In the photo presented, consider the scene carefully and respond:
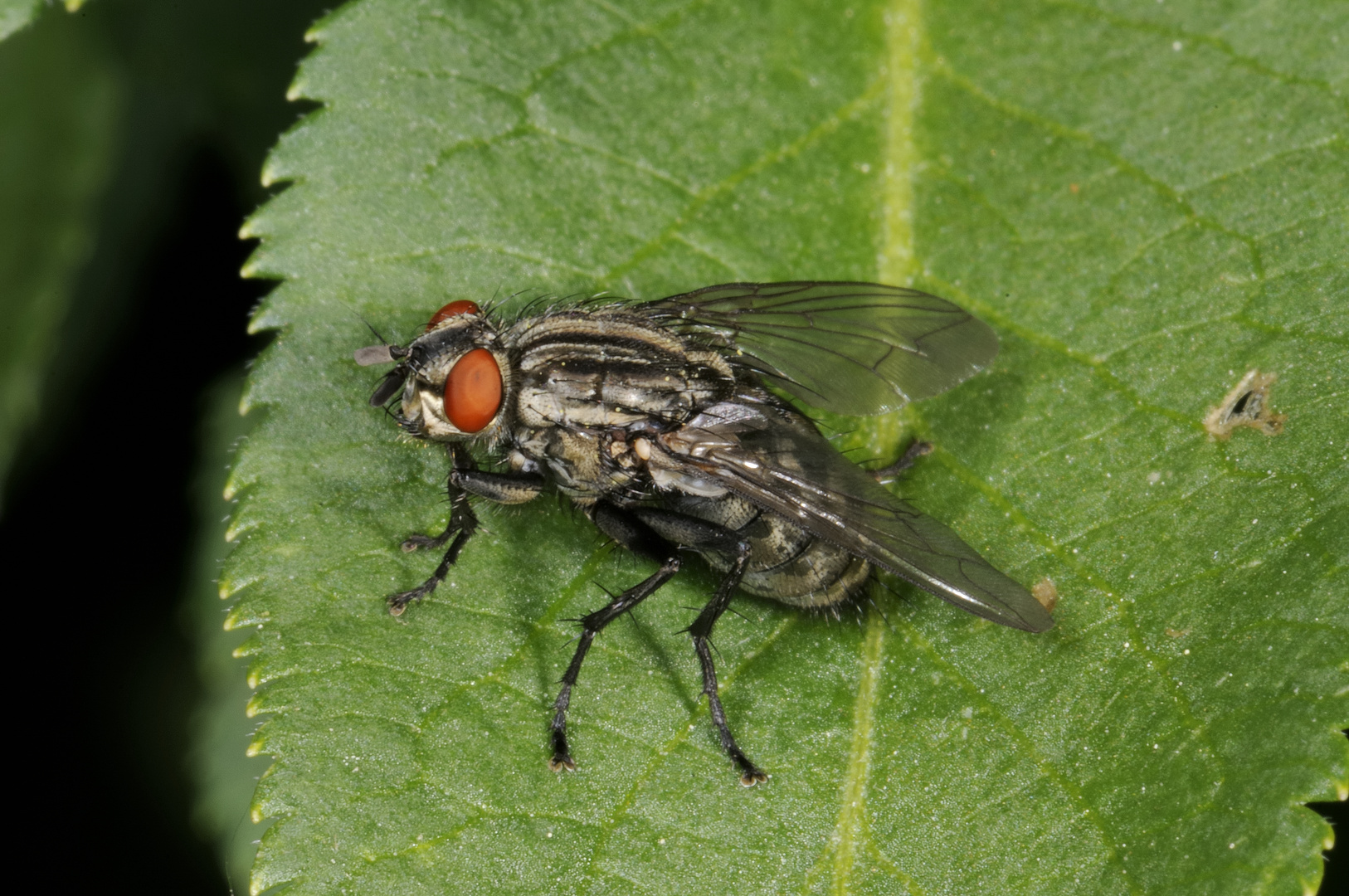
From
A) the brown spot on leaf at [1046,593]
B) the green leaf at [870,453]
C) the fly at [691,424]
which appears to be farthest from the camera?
the fly at [691,424]

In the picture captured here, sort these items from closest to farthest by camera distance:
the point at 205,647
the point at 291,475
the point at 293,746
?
the point at 293,746
the point at 291,475
the point at 205,647

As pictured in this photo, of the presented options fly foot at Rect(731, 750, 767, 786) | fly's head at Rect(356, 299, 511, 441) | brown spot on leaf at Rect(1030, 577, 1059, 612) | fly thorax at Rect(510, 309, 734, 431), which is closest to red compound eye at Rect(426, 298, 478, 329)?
fly's head at Rect(356, 299, 511, 441)

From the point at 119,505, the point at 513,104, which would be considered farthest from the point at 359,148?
the point at 119,505

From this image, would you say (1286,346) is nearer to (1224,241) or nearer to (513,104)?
(1224,241)

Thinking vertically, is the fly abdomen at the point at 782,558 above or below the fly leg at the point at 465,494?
below

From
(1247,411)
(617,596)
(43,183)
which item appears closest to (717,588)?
(617,596)

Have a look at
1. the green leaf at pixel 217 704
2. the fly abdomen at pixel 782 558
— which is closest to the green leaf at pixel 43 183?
the green leaf at pixel 217 704

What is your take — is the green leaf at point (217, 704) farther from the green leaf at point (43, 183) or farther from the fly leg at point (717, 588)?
Answer: the fly leg at point (717, 588)
